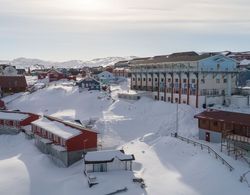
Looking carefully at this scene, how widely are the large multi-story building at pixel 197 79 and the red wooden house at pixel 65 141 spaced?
68.4 feet

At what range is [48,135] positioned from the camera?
145 feet

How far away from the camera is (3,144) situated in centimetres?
4997

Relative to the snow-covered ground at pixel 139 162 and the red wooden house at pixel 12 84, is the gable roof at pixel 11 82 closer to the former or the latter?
the red wooden house at pixel 12 84

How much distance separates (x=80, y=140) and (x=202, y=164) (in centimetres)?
1330

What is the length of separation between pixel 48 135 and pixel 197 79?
23.9 meters

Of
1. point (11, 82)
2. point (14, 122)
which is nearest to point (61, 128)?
point (14, 122)

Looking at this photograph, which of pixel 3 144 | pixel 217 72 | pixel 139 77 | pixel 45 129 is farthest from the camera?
Result: pixel 139 77

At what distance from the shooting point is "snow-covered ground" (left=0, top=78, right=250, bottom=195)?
30078mm

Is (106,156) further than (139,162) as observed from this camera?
No

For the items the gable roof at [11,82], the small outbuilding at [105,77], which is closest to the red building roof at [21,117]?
the gable roof at [11,82]

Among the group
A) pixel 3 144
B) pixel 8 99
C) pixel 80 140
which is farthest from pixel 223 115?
pixel 8 99

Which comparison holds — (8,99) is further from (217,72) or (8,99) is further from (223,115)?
(223,115)

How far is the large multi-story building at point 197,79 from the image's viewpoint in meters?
56.7

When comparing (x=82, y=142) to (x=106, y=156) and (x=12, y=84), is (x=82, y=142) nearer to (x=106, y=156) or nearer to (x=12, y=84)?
(x=106, y=156)
